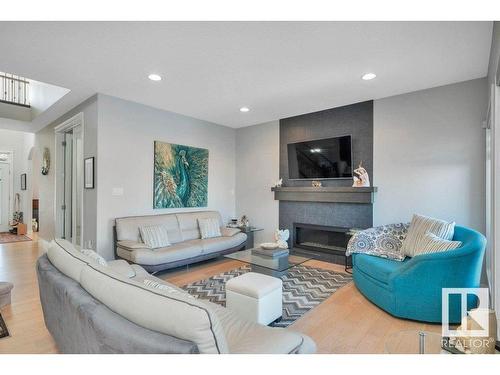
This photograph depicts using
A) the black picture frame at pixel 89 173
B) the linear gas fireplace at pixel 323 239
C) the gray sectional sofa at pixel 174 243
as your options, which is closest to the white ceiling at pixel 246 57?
the black picture frame at pixel 89 173

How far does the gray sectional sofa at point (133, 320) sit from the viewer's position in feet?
3.13

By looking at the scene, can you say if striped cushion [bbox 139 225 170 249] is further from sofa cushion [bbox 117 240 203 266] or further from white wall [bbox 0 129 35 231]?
white wall [bbox 0 129 35 231]

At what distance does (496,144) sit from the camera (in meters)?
1.99

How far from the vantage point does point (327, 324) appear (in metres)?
2.44

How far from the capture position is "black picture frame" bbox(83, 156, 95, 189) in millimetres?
3928

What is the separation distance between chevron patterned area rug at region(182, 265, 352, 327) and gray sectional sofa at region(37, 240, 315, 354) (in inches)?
46.0

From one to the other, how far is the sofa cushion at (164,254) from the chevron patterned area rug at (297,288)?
0.49m

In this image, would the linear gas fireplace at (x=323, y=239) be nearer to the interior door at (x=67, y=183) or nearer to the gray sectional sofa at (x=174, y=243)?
the gray sectional sofa at (x=174, y=243)

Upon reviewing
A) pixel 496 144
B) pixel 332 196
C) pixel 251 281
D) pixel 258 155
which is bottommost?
pixel 251 281

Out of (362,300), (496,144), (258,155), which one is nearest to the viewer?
(496,144)

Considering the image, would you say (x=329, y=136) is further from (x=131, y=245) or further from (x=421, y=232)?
(x=131, y=245)
